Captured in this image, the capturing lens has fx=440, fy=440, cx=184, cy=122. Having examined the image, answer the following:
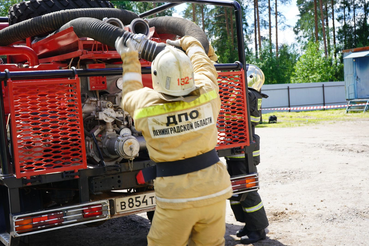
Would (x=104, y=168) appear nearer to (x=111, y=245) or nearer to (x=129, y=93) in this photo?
(x=129, y=93)

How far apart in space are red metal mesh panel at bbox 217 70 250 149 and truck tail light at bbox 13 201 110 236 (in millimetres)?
1373

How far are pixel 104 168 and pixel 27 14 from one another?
93.7 inches

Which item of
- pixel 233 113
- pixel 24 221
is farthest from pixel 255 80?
pixel 24 221

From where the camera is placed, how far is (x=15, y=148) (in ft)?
11.3

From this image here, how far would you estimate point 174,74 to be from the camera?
2867 millimetres

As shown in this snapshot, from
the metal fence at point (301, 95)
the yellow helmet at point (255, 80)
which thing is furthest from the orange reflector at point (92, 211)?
the metal fence at point (301, 95)

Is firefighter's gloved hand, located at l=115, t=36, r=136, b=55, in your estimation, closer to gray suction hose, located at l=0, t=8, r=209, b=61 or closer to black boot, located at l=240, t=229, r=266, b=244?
gray suction hose, located at l=0, t=8, r=209, b=61

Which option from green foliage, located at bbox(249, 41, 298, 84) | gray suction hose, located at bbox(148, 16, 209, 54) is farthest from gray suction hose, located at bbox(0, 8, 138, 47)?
green foliage, located at bbox(249, 41, 298, 84)

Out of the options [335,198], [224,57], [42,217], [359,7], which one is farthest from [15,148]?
[359,7]

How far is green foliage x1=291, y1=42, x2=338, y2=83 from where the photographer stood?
34844 millimetres

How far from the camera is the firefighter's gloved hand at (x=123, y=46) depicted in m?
3.27

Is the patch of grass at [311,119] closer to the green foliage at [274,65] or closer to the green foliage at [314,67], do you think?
the green foliage at [314,67]

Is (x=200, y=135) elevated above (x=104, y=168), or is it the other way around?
(x=200, y=135)

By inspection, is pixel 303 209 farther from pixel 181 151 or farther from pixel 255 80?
pixel 181 151
